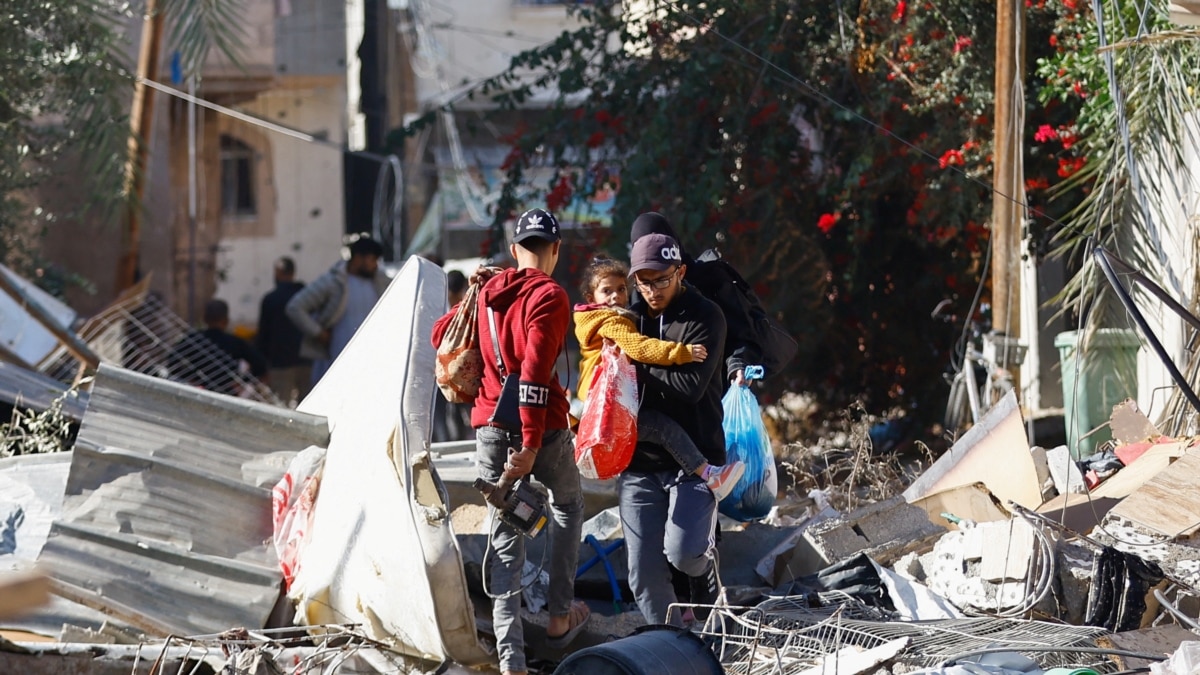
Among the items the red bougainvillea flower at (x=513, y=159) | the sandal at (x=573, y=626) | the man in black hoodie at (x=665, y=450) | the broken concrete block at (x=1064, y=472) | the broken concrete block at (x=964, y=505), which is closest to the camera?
the man in black hoodie at (x=665, y=450)

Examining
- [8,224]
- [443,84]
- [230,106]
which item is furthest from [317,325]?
[443,84]

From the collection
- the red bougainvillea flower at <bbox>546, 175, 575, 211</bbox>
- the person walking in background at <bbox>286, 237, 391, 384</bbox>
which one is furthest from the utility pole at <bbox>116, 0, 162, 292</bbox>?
the red bougainvillea flower at <bbox>546, 175, 575, 211</bbox>

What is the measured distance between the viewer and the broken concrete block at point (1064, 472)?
6.48 m

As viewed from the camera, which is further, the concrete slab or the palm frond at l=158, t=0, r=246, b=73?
the palm frond at l=158, t=0, r=246, b=73

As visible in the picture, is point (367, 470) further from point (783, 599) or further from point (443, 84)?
point (443, 84)

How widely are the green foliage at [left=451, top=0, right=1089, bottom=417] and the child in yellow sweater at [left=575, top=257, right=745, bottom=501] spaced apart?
4.44m

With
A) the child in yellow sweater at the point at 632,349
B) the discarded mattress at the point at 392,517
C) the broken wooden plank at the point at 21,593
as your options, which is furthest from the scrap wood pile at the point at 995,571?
the broken wooden plank at the point at 21,593

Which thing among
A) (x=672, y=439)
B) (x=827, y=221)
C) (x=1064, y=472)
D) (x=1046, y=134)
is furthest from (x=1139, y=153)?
(x=672, y=439)

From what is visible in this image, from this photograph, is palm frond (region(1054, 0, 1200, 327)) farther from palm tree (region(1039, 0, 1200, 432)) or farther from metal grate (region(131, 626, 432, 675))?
metal grate (region(131, 626, 432, 675))

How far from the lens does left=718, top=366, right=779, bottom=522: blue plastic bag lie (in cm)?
560

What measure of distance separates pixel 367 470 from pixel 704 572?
1334 millimetres

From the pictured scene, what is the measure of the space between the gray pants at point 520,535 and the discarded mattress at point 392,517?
0.41 feet

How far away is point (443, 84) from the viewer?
80.7 feet

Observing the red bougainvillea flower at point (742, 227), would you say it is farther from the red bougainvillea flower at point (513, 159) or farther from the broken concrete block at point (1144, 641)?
the broken concrete block at point (1144, 641)
